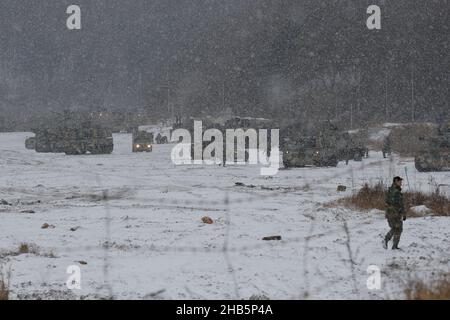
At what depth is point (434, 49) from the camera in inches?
1971

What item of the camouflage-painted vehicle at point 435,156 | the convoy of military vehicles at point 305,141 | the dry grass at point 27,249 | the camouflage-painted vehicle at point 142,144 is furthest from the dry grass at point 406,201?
the camouflage-painted vehicle at point 142,144

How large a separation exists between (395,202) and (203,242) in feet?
10.9

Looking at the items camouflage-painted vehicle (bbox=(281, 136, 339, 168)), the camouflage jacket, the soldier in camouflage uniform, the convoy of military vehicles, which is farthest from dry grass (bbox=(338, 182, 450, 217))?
camouflage-painted vehicle (bbox=(281, 136, 339, 168))

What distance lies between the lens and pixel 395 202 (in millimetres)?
→ 9000

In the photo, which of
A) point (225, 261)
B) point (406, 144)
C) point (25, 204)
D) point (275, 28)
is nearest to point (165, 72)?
point (275, 28)

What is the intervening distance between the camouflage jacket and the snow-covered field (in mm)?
693

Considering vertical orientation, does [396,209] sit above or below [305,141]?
below

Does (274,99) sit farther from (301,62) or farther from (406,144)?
(406,144)

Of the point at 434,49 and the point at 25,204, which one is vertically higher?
the point at 434,49

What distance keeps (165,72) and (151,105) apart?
574cm

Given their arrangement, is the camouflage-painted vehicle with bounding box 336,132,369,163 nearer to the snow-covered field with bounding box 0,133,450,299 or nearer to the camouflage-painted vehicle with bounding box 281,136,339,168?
the camouflage-painted vehicle with bounding box 281,136,339,168

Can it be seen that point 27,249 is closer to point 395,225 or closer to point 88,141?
point 395,225

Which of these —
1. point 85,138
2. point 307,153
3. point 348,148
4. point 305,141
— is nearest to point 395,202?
point 307,153

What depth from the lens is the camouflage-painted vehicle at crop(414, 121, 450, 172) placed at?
21250 millimetres
